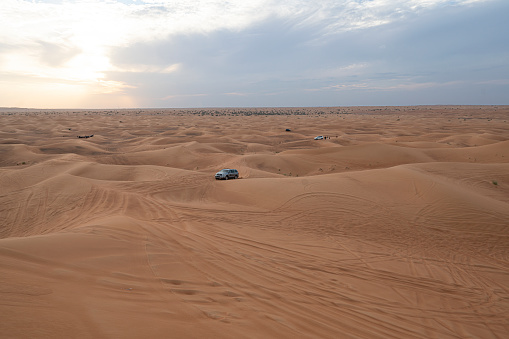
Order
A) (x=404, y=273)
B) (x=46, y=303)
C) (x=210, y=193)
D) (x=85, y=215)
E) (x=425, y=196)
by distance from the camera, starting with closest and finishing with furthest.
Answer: (x=46, y=303)
(x=404, y=273)
(x=85, y=215)
(x=425, y=196)
(x=210, y=193)

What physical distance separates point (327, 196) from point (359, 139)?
3799 centimetres

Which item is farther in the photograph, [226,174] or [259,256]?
[226,174]

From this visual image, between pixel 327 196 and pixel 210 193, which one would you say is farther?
pixel 210 193

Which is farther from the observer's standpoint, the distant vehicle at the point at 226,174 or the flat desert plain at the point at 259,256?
the distant vehicle at the point at 226,174

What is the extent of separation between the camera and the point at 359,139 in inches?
1960

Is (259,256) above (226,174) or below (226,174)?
below

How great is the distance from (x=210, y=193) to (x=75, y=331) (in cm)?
1339

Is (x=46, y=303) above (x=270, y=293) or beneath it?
above

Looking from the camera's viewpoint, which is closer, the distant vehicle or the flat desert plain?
the flat desert plain

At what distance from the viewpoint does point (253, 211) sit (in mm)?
14219

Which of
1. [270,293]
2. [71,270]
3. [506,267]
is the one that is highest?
[71,270]

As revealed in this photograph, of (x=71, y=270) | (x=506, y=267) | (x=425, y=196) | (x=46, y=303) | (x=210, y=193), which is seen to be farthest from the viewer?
(x=210, y=193)

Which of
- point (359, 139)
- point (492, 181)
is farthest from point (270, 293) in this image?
point (359, 139)

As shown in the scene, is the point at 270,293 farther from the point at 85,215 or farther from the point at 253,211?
the point at 85,215
